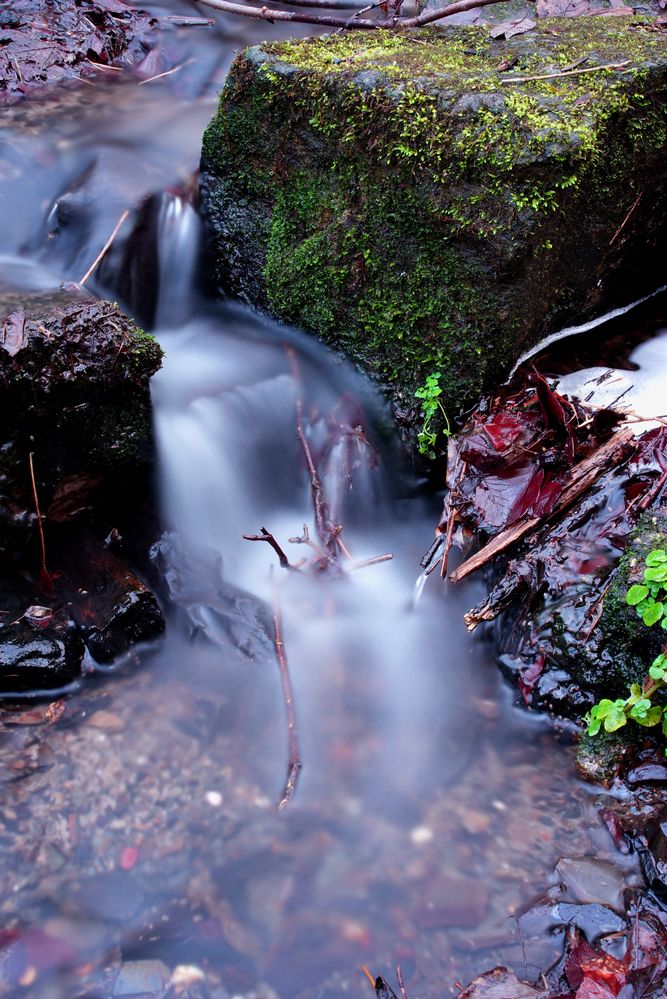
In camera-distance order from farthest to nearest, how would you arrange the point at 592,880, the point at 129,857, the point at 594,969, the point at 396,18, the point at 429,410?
the point at 396,18 → the point at 429,410 → the point at 129,857 → the point at 592,880 → the point at 594,969

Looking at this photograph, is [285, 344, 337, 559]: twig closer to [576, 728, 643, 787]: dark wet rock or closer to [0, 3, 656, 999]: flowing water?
[0, 3, 656, 999]: flowing water

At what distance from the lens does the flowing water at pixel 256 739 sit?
2.32 metres

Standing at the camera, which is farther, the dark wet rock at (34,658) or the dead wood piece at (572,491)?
the dead wood piece at (572,491)

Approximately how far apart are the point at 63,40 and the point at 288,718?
5573 mm

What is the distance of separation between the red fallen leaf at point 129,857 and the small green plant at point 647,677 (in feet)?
5.22

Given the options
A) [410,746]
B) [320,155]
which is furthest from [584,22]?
[410,746]

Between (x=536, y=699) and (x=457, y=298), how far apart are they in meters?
1.77

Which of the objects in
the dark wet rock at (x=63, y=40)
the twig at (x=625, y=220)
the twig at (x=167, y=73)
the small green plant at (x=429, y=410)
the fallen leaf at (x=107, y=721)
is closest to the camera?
the fallen leaf at (x=107, y=721)

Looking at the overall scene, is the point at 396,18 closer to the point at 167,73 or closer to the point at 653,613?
the point at 167,73

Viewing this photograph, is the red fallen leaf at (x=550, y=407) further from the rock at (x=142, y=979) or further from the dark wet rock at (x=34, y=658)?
the rock at (x=142, y=979)

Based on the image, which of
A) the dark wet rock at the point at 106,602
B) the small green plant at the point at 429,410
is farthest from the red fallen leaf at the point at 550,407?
the dark wet rock at the point at 106,602

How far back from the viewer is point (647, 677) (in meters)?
2.68

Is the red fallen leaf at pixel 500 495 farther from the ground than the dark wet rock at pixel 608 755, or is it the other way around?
the red fallen leaf at pixel 500 495

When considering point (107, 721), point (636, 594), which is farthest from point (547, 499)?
point (107, 721)
